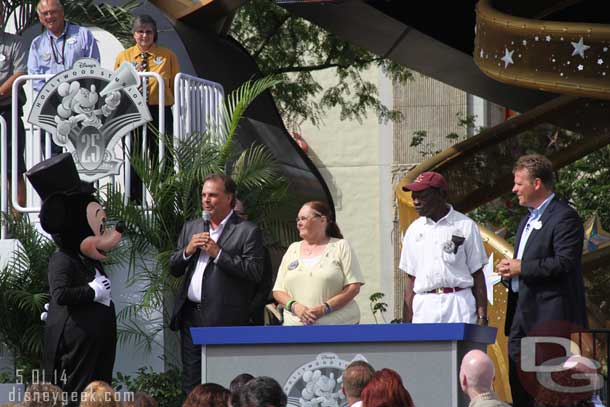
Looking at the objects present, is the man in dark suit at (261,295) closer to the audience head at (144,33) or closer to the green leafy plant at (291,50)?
the audience head at (144,33)

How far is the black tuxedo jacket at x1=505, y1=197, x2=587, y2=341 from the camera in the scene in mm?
10008

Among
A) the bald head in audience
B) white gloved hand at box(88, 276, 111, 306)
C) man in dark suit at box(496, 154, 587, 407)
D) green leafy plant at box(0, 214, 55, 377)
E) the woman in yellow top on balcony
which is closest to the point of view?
the bald head in audience

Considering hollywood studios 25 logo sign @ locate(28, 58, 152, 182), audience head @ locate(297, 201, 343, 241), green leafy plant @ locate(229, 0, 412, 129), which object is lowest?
audience head @ locate(297, 201, 343, 241)

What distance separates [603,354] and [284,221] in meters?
4.03

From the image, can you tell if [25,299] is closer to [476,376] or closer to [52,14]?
[52,14]

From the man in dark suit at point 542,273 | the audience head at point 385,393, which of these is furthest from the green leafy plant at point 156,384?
the audience head at point 385,393

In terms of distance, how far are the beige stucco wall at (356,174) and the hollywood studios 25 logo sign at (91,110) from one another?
21.6 metres

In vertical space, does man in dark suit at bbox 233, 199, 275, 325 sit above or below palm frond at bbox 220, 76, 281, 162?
below

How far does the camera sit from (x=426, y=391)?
377 inches

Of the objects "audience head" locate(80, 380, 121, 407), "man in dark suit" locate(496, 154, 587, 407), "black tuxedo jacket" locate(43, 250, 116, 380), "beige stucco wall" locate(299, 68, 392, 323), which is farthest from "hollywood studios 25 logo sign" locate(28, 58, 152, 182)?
"beige stucco wall" locate(299, 68, 392, 323)

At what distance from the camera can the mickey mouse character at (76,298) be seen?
10.8 m

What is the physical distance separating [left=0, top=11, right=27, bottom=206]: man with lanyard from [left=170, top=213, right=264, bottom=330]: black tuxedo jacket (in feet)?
9.92

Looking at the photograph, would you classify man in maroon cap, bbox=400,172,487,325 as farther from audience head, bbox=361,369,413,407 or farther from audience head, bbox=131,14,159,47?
audience head, bbox=131,14,159,47

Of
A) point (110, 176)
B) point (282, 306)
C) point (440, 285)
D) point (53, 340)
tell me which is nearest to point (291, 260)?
point (282, 306)
